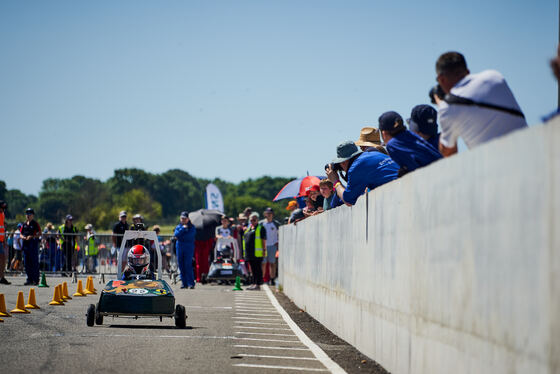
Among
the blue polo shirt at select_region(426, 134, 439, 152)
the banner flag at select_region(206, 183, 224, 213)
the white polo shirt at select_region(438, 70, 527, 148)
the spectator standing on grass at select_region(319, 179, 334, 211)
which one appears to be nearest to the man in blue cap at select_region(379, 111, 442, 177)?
the blue polo shirt at select_region(426, 134, 439, 152)

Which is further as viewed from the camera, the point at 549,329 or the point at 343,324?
the point at 343,324

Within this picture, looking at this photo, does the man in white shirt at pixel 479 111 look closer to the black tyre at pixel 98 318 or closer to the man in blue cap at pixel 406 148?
the man in blue cap at pixel 406 148

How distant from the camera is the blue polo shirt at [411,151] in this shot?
26.6 feet

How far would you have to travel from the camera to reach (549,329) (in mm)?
4297

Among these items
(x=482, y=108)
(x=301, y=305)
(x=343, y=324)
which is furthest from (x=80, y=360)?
(x=301, y=305)

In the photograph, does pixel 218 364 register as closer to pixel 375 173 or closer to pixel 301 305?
pixel 375 173

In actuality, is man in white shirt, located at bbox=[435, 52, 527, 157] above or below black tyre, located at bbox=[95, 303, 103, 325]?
above

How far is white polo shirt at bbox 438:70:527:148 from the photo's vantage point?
6453mm

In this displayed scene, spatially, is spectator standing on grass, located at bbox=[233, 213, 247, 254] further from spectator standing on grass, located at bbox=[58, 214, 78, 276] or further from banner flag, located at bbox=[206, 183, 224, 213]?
banner flag, located at bbox=[206, 183, 224, 213]

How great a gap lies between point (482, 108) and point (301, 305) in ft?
36.5

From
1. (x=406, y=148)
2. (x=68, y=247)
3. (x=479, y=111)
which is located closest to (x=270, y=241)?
(x=68, y=247)

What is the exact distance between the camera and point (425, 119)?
8.73 metres

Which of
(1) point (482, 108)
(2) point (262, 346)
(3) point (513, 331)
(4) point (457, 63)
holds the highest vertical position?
(4) point (457, 63)

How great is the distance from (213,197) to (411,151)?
3878 centimetres
